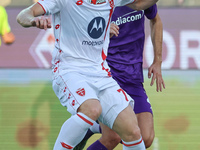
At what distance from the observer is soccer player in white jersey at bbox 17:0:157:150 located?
2.95m

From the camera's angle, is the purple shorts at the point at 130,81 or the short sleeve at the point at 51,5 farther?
the purple shorts at the point at 130,81

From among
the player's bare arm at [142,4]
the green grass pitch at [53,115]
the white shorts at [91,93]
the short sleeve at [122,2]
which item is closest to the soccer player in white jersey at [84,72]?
the white shorts at [91,93]

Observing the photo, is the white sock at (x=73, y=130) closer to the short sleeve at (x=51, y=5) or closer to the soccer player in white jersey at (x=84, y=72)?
the soccer player in white jersey at (x=84, y=72)

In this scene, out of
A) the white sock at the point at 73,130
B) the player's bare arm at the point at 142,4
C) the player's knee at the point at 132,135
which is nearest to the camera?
the white sock at the point at 73,130

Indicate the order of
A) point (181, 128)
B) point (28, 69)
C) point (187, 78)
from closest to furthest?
point (181, 128) < point (187, 78) < point (28, 69)

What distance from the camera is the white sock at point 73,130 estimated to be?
289 centimetres

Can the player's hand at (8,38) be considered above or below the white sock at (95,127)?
below

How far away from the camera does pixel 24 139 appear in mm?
4969

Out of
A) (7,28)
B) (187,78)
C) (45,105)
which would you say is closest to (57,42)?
(45,105)

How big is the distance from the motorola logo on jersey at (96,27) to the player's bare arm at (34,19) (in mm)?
355

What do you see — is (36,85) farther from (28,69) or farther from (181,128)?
(181,128)

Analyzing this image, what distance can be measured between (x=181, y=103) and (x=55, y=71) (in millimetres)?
3914

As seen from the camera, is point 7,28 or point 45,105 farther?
point 7,28

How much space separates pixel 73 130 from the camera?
2902 mm
